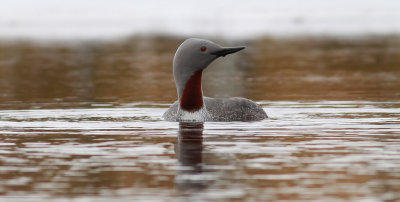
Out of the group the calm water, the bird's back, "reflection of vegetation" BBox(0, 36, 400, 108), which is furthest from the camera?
"reflection of vegetation" BBox(0, 36, 400, 108)

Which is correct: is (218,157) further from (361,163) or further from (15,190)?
(15,190)

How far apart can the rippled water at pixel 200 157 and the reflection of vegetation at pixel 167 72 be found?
400cm

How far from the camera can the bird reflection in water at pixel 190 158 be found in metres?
8.92

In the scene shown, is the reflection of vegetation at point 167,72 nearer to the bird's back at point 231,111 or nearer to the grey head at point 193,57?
the bird's back at point 231,111

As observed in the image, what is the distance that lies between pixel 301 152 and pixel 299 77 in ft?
49.6

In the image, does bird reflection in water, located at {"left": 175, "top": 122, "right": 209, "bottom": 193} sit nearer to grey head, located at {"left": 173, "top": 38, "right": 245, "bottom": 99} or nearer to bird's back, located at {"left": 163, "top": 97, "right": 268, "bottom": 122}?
bird's back, located at {"left": 163, "top": 97, "right": 268, "bottom": 122}

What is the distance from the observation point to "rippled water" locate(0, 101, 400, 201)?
8.68m

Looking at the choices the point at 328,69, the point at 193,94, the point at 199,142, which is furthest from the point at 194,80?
the point at 328,69

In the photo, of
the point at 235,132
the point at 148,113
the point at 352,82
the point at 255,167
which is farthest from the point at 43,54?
the point at 255,167

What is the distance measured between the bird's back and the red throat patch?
325 mm

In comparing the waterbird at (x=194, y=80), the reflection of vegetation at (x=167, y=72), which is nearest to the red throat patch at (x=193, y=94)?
the waterbird at (x=194, y=80)

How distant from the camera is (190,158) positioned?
10.6m

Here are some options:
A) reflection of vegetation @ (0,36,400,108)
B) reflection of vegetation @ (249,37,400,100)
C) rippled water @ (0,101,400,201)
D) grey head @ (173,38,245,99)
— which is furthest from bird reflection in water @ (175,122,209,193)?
reflection of vegetation @ (249,37,400,100)

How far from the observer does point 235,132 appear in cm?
1305
